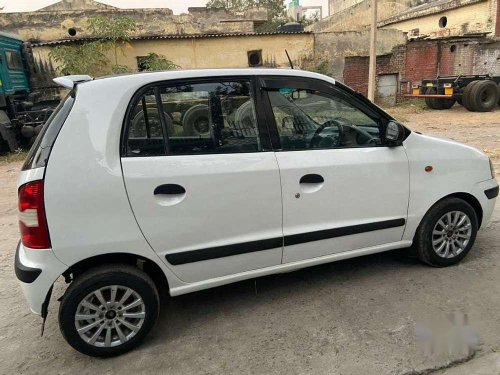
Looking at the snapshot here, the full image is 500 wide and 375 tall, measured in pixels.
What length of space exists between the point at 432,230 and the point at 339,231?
0.89m

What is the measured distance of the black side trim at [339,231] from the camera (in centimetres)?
289

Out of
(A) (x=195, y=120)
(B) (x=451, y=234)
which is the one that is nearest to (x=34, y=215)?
(A) (x=195, y=120)

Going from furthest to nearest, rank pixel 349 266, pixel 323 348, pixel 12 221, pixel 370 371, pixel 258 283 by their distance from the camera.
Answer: pixel 12 221
pixel 349 266
pixel 258 283
pixel 323 348
pixel 370 371

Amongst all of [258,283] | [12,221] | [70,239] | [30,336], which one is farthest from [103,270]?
[12,221]

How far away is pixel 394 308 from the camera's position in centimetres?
294

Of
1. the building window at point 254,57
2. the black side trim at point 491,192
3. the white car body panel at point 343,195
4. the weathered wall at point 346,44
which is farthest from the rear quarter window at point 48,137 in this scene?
the weathered wall at point 346,44

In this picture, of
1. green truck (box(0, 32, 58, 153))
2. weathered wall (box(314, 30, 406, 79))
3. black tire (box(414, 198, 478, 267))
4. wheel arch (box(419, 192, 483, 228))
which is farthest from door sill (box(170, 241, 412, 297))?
weathered wall (box(314, 30, 406, 79))

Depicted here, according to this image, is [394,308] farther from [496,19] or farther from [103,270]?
[496,19]

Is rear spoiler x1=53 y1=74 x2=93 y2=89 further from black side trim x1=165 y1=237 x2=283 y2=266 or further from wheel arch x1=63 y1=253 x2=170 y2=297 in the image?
black side trim x1=165 y1=237 x2=283 y2=266

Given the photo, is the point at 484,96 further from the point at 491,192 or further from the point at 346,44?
the point at 491,192

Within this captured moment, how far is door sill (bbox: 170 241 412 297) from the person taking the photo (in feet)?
8.97

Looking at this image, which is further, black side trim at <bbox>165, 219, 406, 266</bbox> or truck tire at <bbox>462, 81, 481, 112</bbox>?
truck tire at <bbox>462, 81, 481, 112</bbox>

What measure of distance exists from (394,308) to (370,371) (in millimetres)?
700

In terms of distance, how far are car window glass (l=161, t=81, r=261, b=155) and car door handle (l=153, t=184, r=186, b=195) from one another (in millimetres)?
217
